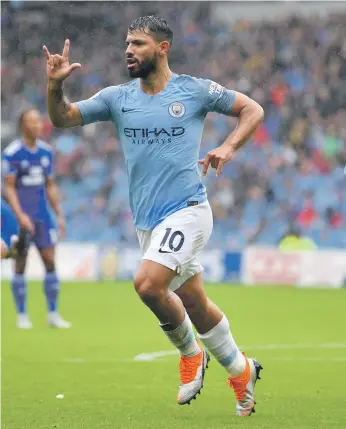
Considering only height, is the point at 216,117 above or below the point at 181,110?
below

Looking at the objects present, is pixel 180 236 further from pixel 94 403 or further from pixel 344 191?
pixel 344 191

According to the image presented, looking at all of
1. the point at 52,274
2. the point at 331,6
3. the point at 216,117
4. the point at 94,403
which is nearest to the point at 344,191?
the point at 216,117

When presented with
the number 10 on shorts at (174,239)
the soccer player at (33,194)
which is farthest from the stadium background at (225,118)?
the number 10 on shorts at (174,239)

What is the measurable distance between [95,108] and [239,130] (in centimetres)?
97

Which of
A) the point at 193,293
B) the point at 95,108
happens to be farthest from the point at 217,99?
the point at 193,293

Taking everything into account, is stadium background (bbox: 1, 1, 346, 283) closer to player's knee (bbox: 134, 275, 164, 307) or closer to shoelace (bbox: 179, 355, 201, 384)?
shoelace (bbox: 179, 355, 201, 384)

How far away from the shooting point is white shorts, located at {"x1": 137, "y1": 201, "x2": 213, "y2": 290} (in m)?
6.51

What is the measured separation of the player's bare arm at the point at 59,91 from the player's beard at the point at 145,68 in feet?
1.36

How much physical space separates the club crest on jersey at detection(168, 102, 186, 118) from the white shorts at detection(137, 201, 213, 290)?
588 mm

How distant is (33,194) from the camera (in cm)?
1326

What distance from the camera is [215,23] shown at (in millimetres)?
26938

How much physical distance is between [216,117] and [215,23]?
10.4ft

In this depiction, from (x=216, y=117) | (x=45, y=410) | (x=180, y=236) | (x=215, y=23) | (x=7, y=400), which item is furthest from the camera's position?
(x=215, y=23)

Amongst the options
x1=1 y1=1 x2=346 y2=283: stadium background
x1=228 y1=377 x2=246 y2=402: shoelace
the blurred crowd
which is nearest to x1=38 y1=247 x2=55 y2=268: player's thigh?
x1=228 y1=377 x2=246 y2=402: shoelace
